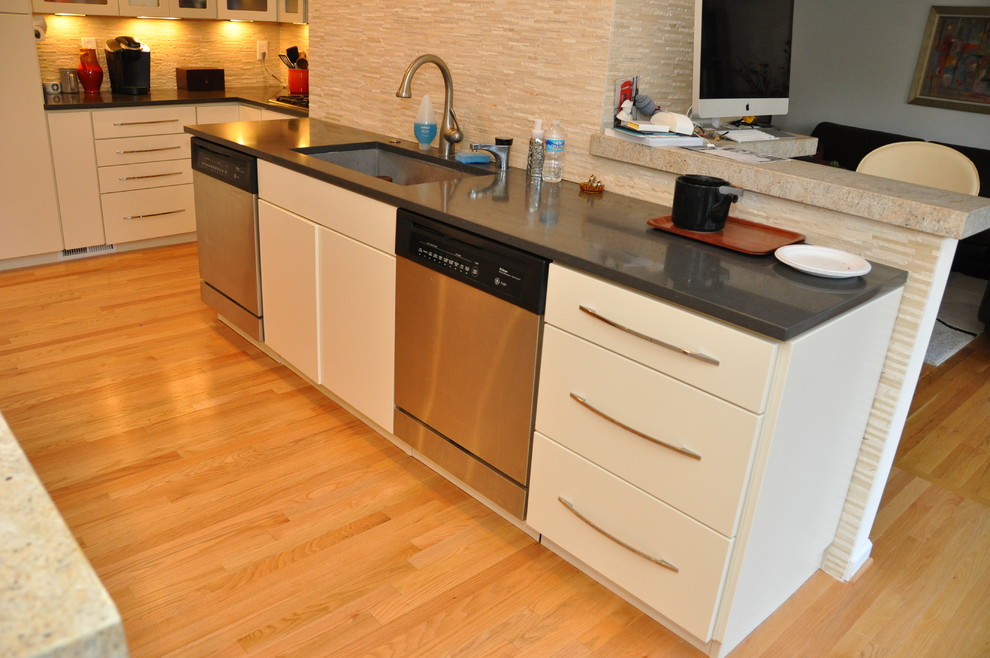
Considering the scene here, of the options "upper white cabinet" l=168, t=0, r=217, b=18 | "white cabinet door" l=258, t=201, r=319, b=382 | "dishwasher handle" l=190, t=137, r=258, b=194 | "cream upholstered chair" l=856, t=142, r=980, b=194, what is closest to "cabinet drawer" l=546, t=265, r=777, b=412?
"white cabinet door" l=258, t=201, r=319, b=382

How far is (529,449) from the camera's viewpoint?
2.04 metres

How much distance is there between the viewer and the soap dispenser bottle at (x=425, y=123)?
9.46 feet

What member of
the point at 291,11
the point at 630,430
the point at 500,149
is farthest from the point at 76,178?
the point at 630,430

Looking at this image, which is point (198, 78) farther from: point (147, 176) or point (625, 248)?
point (625, 248)

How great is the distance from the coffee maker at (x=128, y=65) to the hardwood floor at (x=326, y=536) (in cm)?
168

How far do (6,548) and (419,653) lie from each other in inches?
51.2

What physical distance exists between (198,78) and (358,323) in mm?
2717

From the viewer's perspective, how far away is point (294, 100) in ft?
13.6

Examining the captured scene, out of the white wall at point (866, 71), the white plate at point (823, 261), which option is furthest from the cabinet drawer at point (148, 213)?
the white wall at point (866, 71)

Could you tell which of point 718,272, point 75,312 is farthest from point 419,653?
point 75,312

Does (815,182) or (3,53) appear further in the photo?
(3,53)

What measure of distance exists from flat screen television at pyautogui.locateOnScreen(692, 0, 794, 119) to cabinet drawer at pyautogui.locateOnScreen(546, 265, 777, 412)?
869 millimetres

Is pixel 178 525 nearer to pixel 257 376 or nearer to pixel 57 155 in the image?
pixel 257 376

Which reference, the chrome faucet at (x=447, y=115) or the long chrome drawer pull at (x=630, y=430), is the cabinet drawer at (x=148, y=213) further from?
the long chrome drawer pull at (x=630, y=430)
